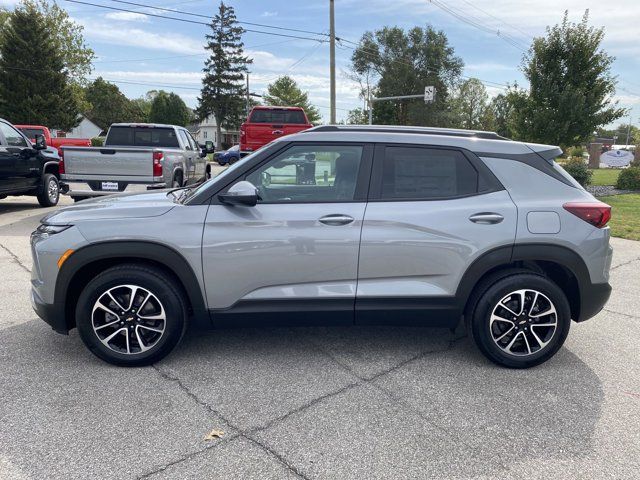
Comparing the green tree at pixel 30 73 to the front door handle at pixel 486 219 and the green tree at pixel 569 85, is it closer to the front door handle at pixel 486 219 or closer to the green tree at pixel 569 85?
the green tree at pixel 569 85

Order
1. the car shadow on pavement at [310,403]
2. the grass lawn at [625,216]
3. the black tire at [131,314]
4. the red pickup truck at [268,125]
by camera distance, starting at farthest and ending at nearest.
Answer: the red pickup truck at [268,125] < the grass lawn at [625,216] < the black tire at [131,314] < the car shadow on pavement at [310,403]

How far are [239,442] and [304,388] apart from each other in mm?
697

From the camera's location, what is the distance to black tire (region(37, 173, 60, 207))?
10852mm

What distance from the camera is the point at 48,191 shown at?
1105 cm

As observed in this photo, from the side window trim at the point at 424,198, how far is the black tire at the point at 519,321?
661 mm

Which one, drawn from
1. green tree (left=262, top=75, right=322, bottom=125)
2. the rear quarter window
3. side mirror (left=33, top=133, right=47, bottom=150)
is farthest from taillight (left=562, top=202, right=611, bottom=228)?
green tree (left=262, top=75, right=322, bottom=125)

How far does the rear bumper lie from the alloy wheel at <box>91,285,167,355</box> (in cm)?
307

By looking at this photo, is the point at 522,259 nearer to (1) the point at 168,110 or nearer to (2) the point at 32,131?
(2) the point at 32,131

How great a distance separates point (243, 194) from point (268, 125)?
1122 cm

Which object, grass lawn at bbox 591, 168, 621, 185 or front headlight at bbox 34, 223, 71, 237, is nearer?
front headlight at bbox 34, 223, 71, 237

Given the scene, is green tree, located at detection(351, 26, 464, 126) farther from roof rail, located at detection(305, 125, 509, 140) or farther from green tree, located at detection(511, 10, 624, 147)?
roof rail, located at detection(305, 125, 509, 140)

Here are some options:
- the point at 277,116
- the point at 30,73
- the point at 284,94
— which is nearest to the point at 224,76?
the point at 284,94

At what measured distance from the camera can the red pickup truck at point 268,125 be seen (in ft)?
45.7

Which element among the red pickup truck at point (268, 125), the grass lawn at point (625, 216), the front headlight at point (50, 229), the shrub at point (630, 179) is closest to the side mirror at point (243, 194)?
the front headlight at point (50, 229)
